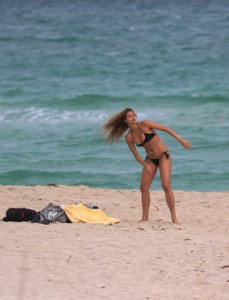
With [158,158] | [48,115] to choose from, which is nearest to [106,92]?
[48,115]

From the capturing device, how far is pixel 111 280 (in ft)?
31.5

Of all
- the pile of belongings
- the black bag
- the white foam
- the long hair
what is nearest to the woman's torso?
the long hair

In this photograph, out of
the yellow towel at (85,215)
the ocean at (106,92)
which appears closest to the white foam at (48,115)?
the ocean at (106,92)

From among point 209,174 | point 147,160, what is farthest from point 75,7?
point 147,160

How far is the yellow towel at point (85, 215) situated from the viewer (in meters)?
12.3

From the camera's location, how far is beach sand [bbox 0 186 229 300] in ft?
30.5

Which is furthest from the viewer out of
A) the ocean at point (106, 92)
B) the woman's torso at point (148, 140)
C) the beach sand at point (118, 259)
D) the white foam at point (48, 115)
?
the white foam at point (48, 115)

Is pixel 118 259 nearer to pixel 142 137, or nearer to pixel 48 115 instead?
pixel 142 137

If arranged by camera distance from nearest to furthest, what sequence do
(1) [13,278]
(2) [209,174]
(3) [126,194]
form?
1. (1) [13,278]
2. (3) [126,194]
3. (2) [209,174]

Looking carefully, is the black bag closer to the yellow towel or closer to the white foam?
the yellow towel

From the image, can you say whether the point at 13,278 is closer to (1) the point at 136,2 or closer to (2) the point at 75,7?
(2) the point at 75,7

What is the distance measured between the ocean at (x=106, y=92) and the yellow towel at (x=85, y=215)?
581 cm

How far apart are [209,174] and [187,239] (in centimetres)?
820

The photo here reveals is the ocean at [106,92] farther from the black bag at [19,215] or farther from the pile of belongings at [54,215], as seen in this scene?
the black bag at [19,215]
